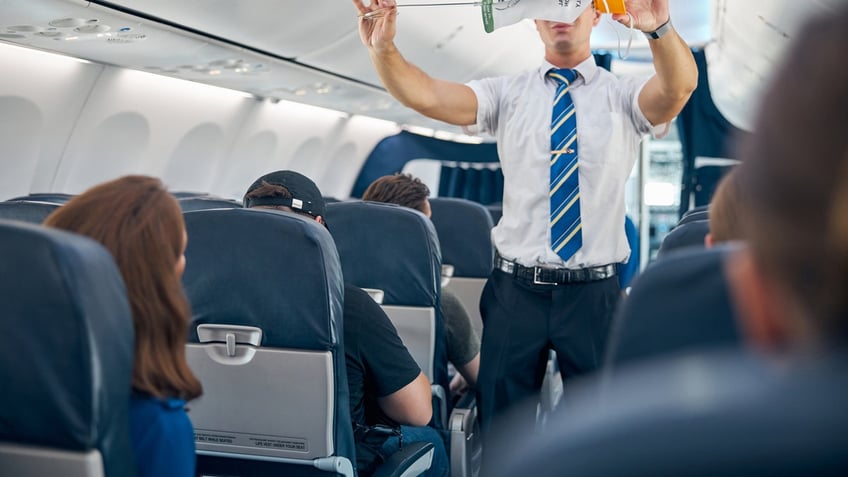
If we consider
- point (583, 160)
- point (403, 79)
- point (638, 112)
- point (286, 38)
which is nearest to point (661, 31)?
point (638, 112)

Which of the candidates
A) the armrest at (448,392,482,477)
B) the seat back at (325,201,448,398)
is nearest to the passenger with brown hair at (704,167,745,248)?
the seat back at (325,201,448,398)

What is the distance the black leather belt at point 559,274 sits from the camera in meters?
3.08

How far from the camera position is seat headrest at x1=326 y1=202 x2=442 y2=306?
377 cm

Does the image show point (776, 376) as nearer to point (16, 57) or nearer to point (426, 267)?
point (426, 267)

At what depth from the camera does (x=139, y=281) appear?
1.75 meters

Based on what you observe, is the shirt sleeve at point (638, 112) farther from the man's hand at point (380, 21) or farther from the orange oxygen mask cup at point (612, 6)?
the man's hand at point (380, 21)

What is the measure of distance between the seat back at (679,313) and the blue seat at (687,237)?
120cm

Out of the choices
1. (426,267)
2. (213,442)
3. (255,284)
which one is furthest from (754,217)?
(426,267)

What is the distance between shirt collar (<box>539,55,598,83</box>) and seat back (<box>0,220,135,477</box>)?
6.60 ft

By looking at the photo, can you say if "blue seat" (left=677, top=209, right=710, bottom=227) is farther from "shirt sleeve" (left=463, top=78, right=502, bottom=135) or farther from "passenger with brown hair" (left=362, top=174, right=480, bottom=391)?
"passenger with brown hair" (left=362, top=174, right=480, bottom=391)

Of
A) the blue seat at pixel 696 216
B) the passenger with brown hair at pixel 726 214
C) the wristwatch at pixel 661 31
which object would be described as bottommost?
the blue seat at pixel 696 216

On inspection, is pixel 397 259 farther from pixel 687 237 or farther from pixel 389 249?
pixel 687 237

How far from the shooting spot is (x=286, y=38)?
20.1ft

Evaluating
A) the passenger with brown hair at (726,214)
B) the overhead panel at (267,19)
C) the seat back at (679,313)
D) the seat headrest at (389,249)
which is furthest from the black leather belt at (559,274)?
the overhead panel at (267,19)
